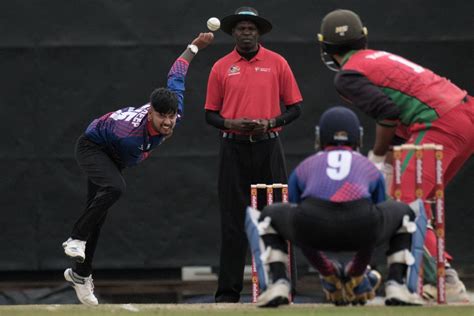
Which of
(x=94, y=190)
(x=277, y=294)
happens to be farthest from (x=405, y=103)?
(x=94, y=190)

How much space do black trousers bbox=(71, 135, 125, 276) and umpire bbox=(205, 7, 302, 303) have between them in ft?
2.80

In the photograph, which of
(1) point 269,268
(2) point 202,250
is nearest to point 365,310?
(1) point 269,268

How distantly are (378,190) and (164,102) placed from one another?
7.32 feet

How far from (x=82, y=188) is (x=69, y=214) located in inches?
9.4

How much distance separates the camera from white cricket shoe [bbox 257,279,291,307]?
24.1ft

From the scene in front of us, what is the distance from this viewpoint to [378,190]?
292 inches

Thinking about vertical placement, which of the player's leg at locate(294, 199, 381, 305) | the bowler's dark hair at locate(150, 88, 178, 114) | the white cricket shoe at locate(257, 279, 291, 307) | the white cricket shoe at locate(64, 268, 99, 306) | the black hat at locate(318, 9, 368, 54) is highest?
the black hat at locate(318, 9, 368, 54)

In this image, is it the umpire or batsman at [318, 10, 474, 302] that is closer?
batsman at [318, 10, 474, 302]

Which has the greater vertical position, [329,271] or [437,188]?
[437,188]

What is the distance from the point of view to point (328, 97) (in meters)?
10.9

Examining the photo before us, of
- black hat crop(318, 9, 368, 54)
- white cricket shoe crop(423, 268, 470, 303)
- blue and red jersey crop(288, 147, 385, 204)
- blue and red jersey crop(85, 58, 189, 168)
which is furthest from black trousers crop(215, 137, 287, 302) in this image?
blue and red jersey crop(288, 147, 385, 204)

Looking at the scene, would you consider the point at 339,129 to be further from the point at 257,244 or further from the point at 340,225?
the point at 257,244

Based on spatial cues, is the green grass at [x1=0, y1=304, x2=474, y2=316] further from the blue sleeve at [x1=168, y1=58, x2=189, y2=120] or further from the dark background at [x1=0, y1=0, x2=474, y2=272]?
the dark background at [x1=0, y1=0, x2=474, y2=272]

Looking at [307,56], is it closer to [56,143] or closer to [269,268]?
[56,143]
